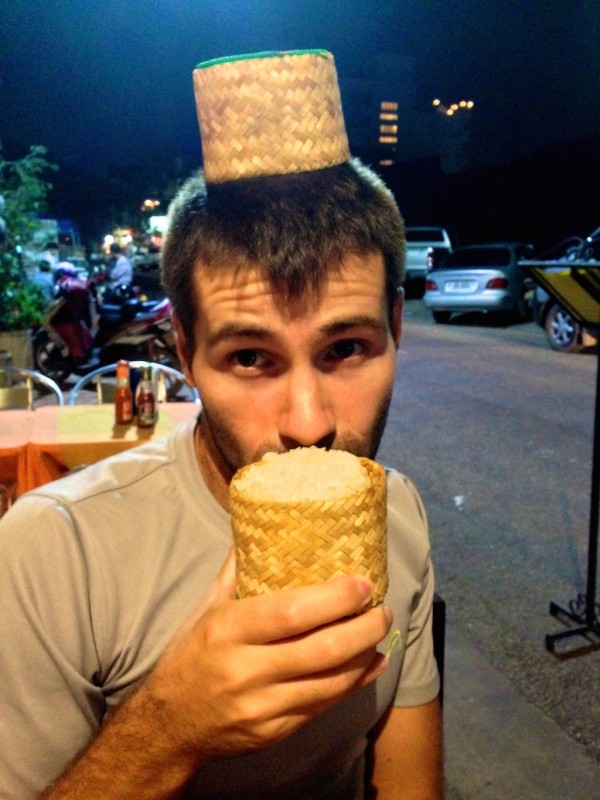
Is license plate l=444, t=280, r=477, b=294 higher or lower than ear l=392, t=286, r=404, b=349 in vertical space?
lower

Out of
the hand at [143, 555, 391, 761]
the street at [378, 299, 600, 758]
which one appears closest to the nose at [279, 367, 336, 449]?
the hand at [143, 555, 391, 761]

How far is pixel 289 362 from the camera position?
1477 millimetres

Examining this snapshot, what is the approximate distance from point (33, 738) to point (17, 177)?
12.1 metres

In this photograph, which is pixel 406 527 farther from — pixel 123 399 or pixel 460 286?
pixel 460 286

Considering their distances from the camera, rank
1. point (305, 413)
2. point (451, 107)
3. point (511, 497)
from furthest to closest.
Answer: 1. point (451, 107)
2. point (511, 497)
3. point (305, 413)

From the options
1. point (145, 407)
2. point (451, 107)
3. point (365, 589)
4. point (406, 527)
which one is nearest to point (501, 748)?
point (406, 527)

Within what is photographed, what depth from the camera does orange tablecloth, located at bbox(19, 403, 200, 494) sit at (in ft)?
13.8

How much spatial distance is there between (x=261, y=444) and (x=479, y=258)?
15.3 meters

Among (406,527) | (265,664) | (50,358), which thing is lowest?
(50,358)

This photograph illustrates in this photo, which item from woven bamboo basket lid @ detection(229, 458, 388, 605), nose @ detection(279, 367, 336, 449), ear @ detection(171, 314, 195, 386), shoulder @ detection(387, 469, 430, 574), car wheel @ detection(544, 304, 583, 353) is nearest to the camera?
woven bamboo basket lid @ detection(229, 458, 388, 605)

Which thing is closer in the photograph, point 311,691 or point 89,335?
point 311,691

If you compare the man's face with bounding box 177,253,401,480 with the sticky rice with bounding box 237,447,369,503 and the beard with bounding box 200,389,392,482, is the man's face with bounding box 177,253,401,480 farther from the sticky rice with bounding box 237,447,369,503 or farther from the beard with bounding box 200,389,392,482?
the sticky rice with bounding box 237,447,369,503

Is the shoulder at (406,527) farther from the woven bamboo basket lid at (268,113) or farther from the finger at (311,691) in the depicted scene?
the woven bamboo basket lid at (268,113)

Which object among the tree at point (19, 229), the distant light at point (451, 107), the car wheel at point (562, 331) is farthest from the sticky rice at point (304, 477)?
the distant light at point (451, 107)
